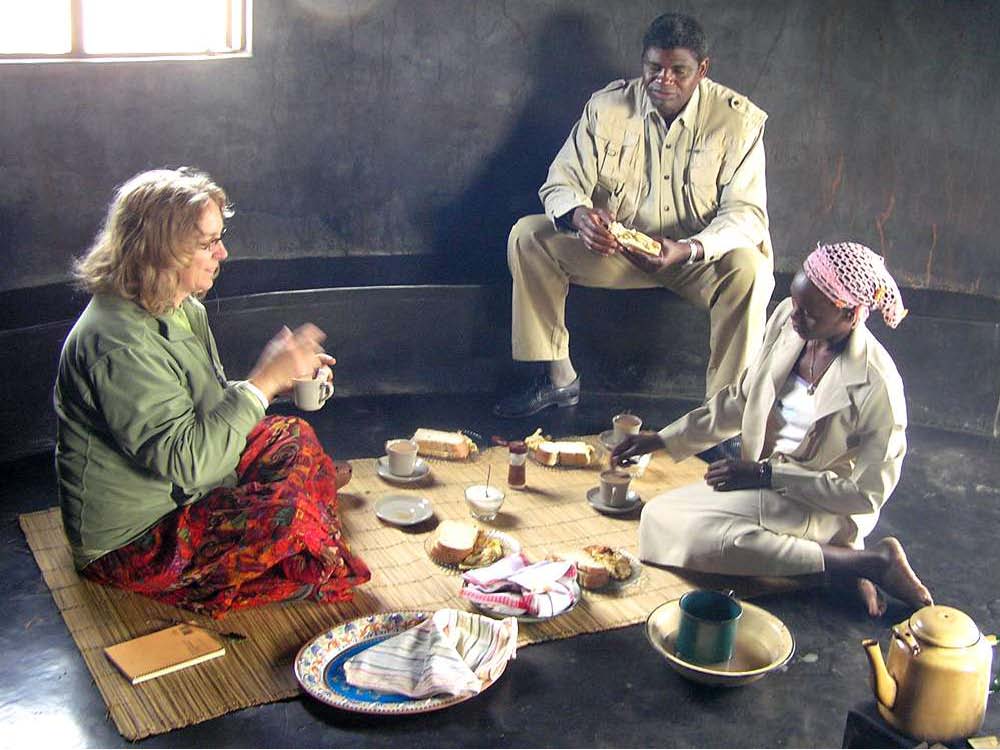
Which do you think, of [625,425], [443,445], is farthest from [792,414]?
[443,445]

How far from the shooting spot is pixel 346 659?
3.56 m

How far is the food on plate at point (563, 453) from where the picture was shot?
16.7 feet

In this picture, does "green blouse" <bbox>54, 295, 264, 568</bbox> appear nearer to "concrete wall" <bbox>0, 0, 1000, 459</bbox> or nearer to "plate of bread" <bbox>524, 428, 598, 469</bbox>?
"plate of bread" <bbox>524, 428, 598, 469</bbox>

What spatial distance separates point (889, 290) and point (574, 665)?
1577 millimetres

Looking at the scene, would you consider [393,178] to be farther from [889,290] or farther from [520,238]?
[889,290]

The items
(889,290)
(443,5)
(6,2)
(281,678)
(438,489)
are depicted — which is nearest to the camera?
(281,678)

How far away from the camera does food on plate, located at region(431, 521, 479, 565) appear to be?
13.6 feet

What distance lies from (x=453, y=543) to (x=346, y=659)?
726mm

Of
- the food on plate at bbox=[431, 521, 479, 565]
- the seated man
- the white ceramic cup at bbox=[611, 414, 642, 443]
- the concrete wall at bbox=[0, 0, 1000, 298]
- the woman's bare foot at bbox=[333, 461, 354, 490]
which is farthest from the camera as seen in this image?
the concrete wall at bbox=[0, 0, 1000, 298]

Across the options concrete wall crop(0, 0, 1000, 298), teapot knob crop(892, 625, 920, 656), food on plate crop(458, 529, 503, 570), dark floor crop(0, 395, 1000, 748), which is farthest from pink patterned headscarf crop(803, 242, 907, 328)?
concrete wall crop(0, 0, 1000, 298)

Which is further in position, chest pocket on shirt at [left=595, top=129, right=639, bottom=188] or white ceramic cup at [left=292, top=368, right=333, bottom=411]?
chest pocket on shirt at [left=595, top=129, right=639, bottom=188]

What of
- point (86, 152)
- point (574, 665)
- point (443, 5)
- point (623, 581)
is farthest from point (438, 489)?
point (443, 5)

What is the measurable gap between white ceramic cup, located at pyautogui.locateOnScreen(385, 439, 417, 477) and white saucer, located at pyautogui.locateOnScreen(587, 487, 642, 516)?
0.73 metres

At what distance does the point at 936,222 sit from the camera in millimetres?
6457
